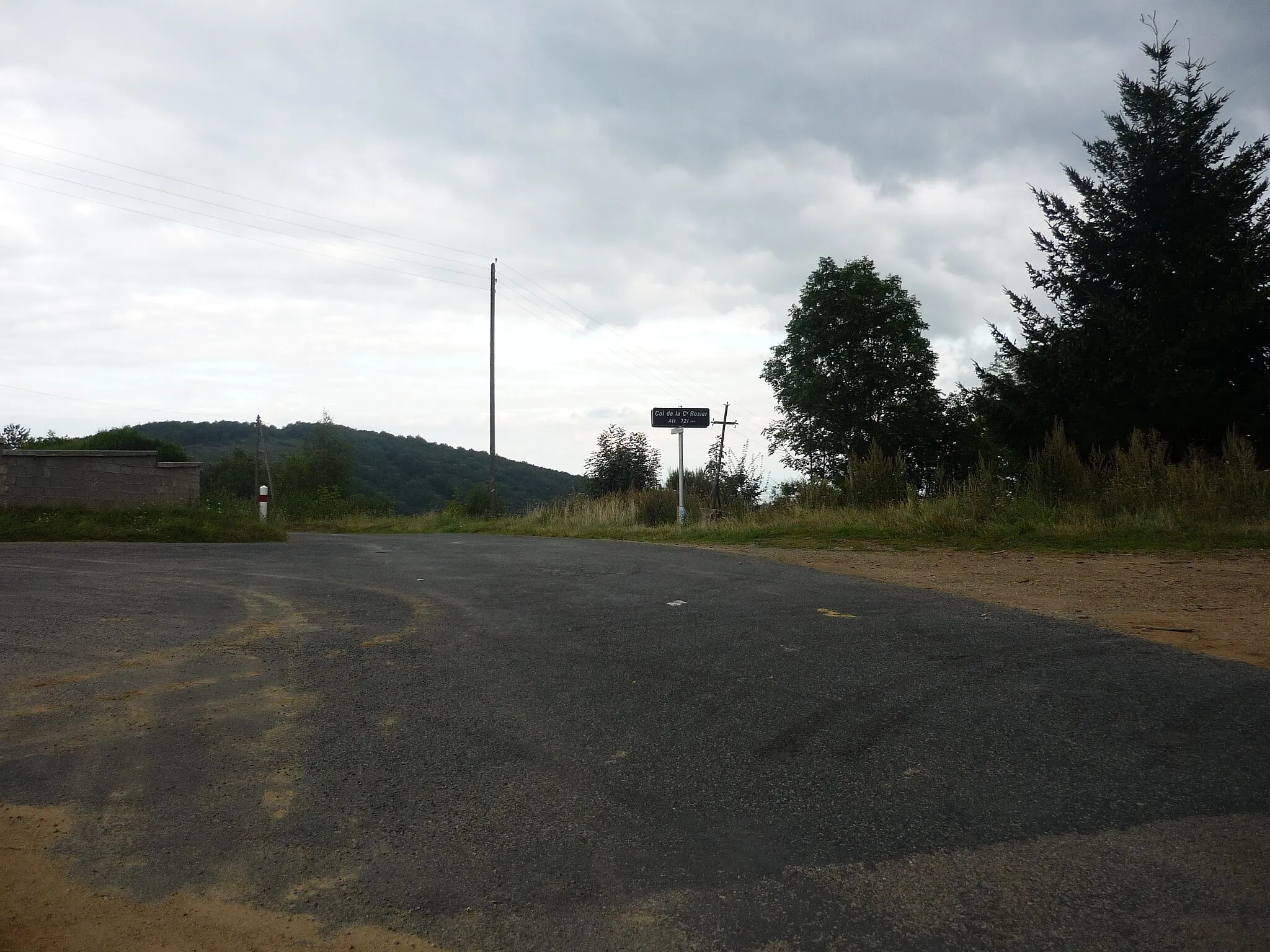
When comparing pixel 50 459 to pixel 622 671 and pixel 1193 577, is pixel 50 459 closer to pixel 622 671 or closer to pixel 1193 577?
pixel 622 671

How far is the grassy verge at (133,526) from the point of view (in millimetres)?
14711

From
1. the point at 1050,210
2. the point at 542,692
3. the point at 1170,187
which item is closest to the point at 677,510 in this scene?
the point at 1050,210

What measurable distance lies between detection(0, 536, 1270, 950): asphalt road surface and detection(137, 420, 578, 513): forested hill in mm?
57389

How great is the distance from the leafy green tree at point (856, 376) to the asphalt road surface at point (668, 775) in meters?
30.3

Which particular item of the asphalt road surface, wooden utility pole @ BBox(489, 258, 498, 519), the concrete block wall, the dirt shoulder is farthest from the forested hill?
the asphalt road surface

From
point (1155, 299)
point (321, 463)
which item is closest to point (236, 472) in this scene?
point (321, 463)

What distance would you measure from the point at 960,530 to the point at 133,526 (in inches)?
562

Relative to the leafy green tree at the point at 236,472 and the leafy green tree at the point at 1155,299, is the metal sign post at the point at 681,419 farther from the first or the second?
the leafy green tree at the point at 236,472

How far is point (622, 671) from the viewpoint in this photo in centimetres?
497

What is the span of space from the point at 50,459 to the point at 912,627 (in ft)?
53.3

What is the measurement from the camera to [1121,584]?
8.49 m

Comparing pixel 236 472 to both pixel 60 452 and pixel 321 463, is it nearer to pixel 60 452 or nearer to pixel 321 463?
pixel 321 463

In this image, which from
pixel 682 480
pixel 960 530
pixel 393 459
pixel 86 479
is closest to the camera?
pixel 960 530

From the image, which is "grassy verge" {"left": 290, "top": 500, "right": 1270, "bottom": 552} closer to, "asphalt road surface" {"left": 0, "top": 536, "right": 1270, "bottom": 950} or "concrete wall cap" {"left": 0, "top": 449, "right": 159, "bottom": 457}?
"asphalt road surface" {"left": 0, "top": 536, "right": 1270, "bottom": 950}
